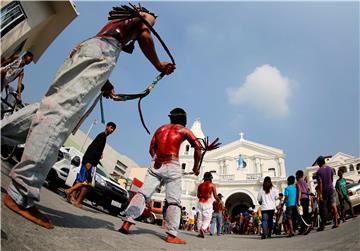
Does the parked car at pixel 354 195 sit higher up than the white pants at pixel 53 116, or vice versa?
the parked car at pixel 354 195

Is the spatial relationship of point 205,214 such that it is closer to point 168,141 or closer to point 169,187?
point 169,187

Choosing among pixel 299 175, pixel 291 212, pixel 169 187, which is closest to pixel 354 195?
pixel 299 175

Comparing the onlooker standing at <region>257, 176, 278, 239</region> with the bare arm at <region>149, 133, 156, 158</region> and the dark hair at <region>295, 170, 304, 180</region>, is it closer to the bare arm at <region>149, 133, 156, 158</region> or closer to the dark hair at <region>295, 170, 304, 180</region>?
the dark hair at <region>295, 170, 304, 180</region>

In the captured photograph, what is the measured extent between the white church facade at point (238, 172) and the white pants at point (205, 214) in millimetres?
28617

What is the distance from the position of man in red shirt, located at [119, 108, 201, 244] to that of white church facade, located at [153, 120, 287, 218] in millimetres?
32294

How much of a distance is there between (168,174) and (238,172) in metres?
39.1

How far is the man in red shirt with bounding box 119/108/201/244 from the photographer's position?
3189 millimetres

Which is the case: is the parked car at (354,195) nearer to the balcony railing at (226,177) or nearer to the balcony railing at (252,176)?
the balcony railing at (252,176)

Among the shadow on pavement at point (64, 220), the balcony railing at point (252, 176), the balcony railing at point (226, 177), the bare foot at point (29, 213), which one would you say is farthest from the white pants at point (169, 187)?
the balcony railing at point (226, 177)

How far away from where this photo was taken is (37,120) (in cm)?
193

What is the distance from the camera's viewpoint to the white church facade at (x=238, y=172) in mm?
35406

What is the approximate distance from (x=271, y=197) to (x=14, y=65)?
6643mm

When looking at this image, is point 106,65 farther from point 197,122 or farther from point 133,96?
point 197,122

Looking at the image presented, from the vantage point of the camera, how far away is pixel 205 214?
Answer: 22.7 feet
